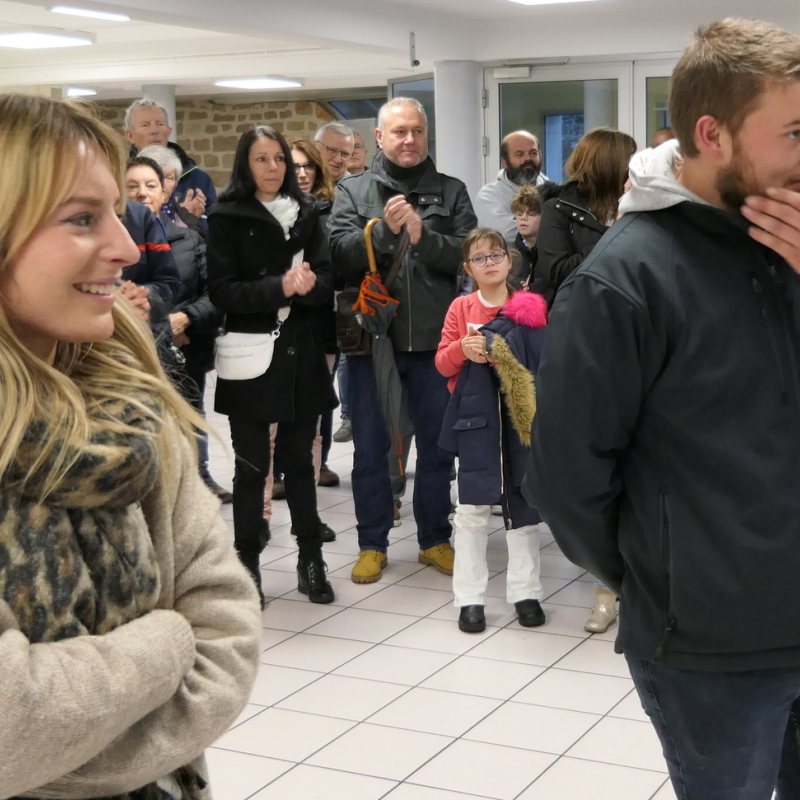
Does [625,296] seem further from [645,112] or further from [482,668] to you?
[645,112]

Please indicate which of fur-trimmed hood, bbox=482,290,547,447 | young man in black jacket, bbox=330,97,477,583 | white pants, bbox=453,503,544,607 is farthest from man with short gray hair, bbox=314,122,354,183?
white pants, bbox=453,503,544,607

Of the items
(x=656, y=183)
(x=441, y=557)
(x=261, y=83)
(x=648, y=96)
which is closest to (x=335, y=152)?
(x=441, y=557)

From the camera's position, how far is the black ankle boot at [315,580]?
14.0 feet

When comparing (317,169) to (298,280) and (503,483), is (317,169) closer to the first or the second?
(298,280)

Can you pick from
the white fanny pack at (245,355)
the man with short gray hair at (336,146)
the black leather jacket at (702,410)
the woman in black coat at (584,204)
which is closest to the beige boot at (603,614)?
the woman in black coat at (584,204)

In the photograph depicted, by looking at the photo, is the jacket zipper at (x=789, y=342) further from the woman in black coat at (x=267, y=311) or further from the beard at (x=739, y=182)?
the woman in black coat at (x=267, y=311)

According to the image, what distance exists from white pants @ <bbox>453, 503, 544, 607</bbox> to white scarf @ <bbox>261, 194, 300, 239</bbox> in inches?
48.1

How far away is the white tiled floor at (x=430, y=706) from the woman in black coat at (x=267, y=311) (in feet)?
1.59

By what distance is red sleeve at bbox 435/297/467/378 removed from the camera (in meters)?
4.09

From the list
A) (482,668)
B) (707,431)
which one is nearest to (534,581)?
(482,668)

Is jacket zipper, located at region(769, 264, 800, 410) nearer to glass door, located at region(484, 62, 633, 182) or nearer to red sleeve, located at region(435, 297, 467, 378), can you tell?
red sleeve, located at region(435, 297, 467, 378)

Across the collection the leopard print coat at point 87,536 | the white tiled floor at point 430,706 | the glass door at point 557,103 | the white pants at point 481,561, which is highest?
the glass door at point 557,103

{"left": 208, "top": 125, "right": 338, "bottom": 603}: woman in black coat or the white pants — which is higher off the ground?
{"left": 208, "top": 125, "right": 338, "bottom": 603}: woman in black coat

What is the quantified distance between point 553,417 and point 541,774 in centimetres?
157
